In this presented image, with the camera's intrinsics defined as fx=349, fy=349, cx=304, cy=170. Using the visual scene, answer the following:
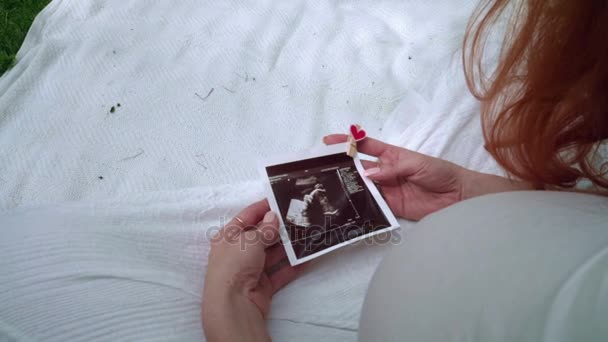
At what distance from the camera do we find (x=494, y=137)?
71cm

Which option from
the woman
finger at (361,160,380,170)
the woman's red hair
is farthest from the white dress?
finger at (361,160,380,170)

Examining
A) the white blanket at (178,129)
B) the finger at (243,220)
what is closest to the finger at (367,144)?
the white blanket at (178,129)

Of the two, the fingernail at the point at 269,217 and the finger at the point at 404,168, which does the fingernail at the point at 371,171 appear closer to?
the finger at the point at 404,168

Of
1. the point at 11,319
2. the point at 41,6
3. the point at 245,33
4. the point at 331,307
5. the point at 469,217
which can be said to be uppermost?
the point at 41,6

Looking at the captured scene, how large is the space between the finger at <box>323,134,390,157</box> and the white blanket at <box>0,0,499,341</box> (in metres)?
0.11

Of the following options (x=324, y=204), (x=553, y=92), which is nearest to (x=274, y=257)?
(x=324, y=204)

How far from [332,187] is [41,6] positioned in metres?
1.41

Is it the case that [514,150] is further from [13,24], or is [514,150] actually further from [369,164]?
[13,24]

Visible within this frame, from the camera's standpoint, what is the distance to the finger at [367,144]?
2.82ft

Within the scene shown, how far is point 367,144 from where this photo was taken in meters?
0.86

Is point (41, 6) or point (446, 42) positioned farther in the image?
point (41, 6)

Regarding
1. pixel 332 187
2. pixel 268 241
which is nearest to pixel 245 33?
pixel 332 187

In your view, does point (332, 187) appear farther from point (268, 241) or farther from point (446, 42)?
point (446, 42)

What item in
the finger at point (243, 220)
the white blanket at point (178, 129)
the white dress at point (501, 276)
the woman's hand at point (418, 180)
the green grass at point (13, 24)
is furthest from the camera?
the green grass at point (13, 24)
